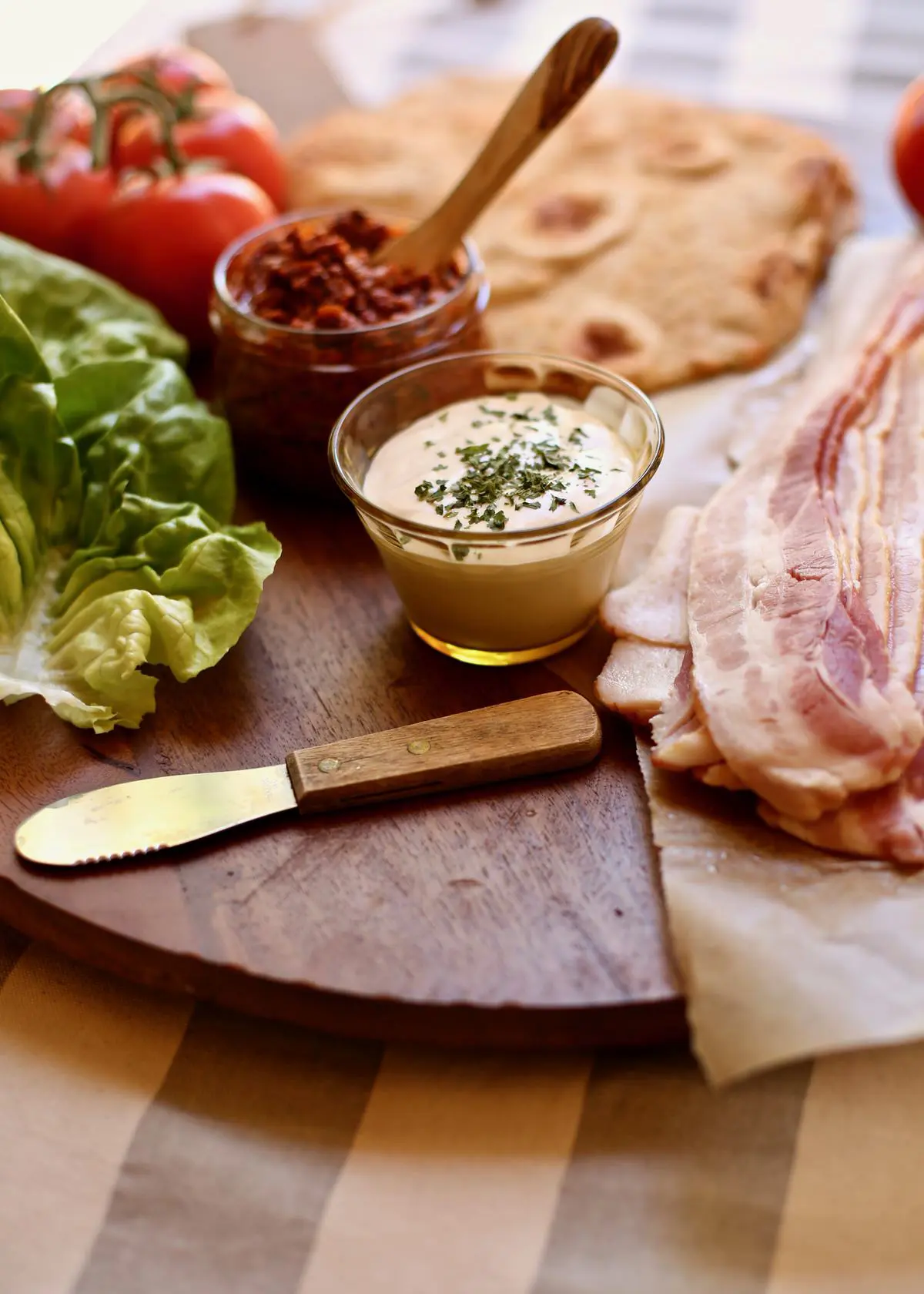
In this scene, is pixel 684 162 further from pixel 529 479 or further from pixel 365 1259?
pixel 365 1259

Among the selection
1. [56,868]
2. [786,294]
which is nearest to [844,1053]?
[56,868]

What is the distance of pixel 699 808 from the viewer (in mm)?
2174

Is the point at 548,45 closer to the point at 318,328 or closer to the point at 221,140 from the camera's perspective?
the point at 221,140

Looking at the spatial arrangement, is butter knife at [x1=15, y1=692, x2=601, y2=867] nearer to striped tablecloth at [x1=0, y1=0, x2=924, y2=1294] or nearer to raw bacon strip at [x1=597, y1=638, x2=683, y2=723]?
raw bacon strip at [x1=597, y1=638, x2=683, y2=723]

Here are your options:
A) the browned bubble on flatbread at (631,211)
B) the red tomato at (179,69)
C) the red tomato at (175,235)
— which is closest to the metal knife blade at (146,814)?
the browned bubble on flatbread at (631,211)

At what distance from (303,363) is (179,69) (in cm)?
209

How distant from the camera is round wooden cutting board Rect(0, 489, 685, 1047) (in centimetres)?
199

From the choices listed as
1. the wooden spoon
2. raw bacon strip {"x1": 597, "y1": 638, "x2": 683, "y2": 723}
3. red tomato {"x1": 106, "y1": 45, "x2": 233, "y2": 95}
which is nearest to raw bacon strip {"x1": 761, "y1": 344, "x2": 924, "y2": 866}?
raw bacon strip {"x1": 597, "y1": 638, "x2": 683, "y2": 723}

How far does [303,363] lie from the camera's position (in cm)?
293

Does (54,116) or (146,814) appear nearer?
(146,814)

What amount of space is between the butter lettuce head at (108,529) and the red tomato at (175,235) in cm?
55

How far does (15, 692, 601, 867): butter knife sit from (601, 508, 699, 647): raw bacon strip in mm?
238

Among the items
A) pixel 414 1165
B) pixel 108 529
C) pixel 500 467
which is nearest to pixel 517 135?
pixel 500 467

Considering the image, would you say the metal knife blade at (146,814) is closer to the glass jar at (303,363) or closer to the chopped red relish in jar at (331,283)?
the glass jar at (303,363)
